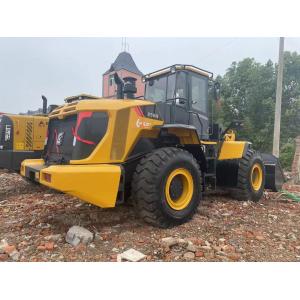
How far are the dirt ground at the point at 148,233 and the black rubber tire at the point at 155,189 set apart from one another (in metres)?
0.16

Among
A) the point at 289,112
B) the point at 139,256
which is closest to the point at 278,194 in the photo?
the point at 139,256

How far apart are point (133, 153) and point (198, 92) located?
205cm

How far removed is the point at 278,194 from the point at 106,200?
485 cm

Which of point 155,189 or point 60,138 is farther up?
point 60,138

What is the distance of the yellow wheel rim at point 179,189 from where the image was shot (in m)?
4.05

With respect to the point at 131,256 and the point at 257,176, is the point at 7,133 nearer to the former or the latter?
the point at 131,256

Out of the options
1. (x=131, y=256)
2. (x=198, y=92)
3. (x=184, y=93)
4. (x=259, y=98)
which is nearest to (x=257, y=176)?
(x=198, y=92)

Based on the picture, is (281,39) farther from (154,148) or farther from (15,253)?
(15,253)

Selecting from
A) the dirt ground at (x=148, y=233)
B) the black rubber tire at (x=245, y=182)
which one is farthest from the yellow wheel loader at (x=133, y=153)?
the black rubber tire at (x=245, y=182)

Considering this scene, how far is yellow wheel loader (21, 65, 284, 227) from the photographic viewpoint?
3508 millimetres

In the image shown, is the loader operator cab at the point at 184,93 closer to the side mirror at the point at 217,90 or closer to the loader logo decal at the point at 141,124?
the side mirror at the point at 217,90

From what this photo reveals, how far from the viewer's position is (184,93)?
16.9ft

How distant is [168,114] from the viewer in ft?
15.4

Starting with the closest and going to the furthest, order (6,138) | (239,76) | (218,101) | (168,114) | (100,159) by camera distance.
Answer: (100,159) → (168,114) → (218,101) → (6,138) → (239,76)
